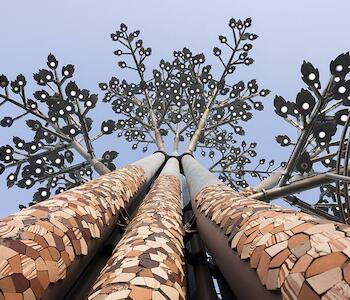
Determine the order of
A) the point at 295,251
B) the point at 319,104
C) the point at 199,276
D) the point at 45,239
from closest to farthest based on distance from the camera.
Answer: the point at 295,251 < the point at 45,239 < the point at 199,276 < the point at 319,104

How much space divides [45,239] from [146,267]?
0.41 metres

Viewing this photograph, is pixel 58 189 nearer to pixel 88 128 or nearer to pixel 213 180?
pixel 88 128

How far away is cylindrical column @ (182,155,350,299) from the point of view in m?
0.97

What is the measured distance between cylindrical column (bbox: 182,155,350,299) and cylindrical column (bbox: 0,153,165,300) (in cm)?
68

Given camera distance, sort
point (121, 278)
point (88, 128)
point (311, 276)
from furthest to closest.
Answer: point (88, 128) < point (121, 278) < point (311, 276)

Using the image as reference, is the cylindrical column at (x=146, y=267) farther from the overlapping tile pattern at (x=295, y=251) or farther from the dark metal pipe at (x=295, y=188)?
the dark metal pipe at (x=295, y=188)

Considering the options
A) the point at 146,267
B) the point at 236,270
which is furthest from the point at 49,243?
the point at 236,270

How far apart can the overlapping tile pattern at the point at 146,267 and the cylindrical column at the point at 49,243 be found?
0.16 m

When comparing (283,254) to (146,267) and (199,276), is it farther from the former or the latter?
(199,276)

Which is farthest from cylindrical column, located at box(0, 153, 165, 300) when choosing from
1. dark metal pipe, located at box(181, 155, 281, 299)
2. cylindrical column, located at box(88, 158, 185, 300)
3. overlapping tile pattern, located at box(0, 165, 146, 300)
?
dark metal pipe, located at box(181, 155, 281, 299)

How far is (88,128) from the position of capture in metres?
5.71

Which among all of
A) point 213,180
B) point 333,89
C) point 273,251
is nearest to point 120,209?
point 213,180

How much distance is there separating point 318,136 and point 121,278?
296 centimetres

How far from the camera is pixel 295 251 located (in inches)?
45.4
